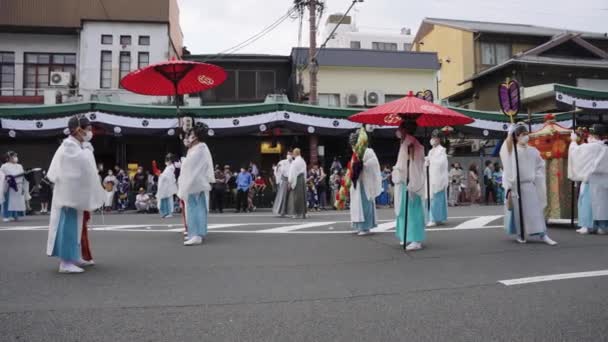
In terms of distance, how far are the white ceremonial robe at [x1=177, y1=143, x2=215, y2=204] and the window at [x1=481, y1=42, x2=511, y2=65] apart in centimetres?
2447

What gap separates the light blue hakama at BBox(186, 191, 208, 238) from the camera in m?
7.54

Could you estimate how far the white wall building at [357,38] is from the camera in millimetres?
47625

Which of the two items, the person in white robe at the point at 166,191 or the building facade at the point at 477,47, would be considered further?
the building facade at the point at 477,47

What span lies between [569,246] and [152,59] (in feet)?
67.1

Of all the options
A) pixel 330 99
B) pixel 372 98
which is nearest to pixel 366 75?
pixel 372 98

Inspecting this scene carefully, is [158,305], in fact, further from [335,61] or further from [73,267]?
[335,61]

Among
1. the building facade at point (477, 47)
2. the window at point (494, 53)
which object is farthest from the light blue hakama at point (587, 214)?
the window at point (494, 53)

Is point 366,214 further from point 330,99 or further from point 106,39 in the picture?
point 106,39

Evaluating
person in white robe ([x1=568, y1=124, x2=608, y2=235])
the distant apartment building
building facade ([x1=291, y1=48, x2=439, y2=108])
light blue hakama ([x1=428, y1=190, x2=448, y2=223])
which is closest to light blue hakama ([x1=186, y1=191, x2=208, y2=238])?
light blue hakama ([x1=428, y1=190, x2=448, y2=223])

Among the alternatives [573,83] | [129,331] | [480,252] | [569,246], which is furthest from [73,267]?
[573,83]

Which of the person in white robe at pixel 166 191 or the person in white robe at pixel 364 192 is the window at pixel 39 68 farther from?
the person in white robe at pixel 364 192

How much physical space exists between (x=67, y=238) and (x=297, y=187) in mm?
Answer: 8296

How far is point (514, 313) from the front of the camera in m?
3.65

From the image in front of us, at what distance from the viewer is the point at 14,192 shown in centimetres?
1250
